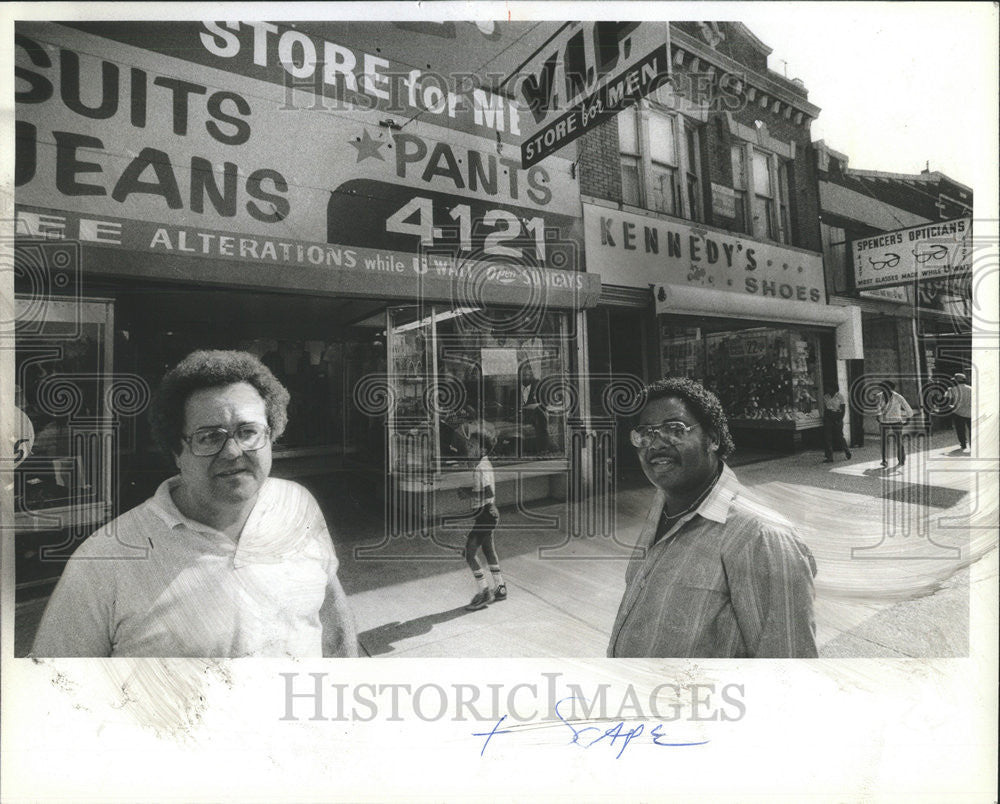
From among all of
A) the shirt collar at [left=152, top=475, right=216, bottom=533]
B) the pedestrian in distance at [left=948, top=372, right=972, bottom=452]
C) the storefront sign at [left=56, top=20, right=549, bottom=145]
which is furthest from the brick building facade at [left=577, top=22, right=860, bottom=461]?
the shirt collar at [left=152, top=475, right=216, bottom=533]

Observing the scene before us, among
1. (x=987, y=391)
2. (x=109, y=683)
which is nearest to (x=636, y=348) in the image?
(x=987, y=391)

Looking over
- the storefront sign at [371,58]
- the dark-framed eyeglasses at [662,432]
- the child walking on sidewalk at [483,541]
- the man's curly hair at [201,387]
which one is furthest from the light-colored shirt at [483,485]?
→ the storefront sign at [371,58]

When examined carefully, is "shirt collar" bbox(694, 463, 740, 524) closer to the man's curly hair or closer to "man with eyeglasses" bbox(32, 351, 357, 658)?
"man with eyeglasses" bbox(32, 351, 357, 658)

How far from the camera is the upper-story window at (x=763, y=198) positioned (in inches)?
123

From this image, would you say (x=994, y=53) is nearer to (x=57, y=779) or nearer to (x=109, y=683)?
(x=109, y=683)

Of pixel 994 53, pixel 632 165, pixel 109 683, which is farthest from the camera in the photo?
pixel 632 165

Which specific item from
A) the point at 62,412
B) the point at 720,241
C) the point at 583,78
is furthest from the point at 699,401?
the point at 62,412

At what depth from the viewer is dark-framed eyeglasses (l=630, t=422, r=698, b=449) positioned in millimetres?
2553

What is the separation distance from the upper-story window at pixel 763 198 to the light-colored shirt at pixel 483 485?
2207 millimetres

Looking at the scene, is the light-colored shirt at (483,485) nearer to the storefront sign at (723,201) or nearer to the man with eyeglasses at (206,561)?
the man with eyeglasses at (206,561)

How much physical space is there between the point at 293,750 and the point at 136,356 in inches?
87.6

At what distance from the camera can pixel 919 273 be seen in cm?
291

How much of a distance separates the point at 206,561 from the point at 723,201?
3.70 m
